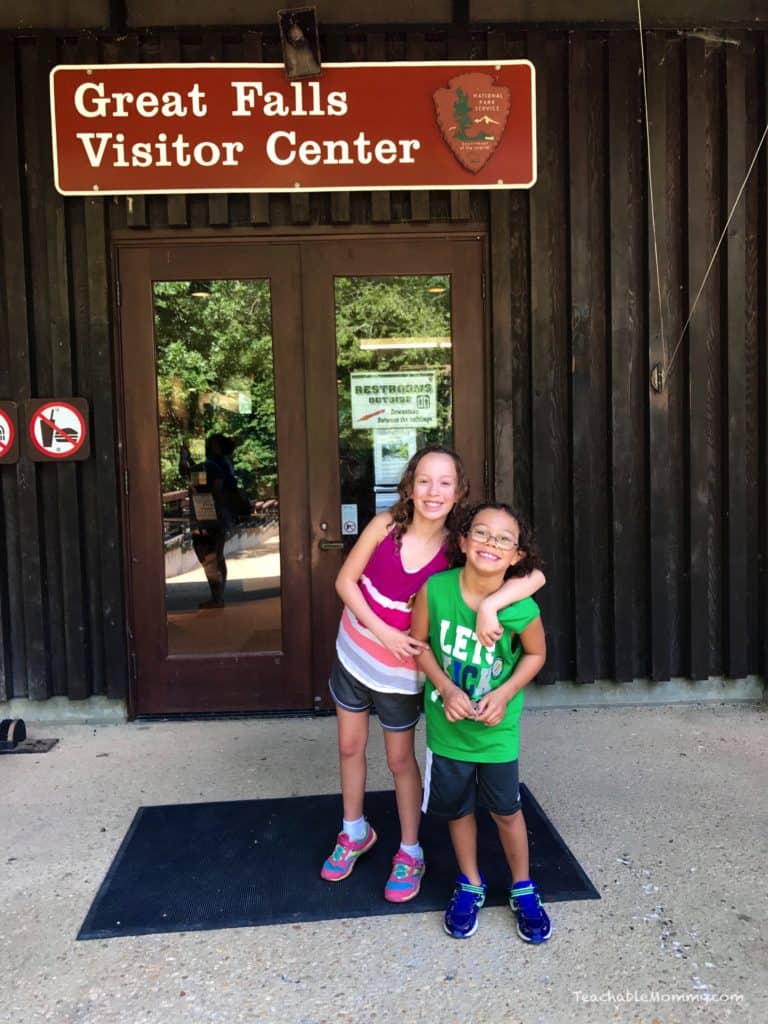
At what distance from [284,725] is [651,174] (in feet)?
12.2

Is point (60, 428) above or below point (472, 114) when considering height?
below

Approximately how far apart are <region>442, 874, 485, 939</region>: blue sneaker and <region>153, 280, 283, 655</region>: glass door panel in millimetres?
2188

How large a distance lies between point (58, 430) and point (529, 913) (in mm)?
3366

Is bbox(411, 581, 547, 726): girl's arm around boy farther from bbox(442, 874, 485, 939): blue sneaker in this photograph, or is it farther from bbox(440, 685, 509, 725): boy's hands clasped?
bbox(442, 874, 485, 939): blue sneaker

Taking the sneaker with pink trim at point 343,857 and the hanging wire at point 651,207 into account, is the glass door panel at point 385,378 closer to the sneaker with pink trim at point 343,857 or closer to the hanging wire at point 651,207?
the hanging wire at point 651,207

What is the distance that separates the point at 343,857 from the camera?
2.84 metres

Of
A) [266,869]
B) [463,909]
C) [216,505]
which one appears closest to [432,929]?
[463,909]

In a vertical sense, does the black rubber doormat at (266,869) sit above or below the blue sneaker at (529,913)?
below

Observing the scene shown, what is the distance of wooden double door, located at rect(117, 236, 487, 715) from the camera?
4.38 meters

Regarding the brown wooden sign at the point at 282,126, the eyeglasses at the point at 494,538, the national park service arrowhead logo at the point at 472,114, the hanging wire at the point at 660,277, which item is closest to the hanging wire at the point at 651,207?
the hanging wire at the point at 660,277

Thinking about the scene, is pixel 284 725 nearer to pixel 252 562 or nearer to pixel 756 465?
pixel 252 562

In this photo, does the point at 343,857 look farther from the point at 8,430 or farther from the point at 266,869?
the point at 8,430

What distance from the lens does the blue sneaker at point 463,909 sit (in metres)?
2.46

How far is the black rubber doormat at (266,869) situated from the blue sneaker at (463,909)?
0.49 ft
